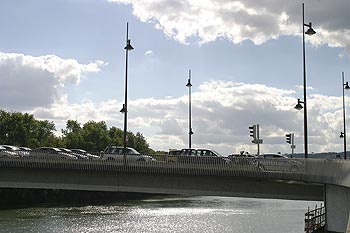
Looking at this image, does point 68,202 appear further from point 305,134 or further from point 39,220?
point 305,134

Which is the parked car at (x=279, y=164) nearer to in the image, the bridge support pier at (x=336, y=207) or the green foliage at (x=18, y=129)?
the bridge support pier at (x=336, y=207)

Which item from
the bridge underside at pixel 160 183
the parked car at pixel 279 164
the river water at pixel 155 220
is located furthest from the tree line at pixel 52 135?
the parked car at pixel 279 164

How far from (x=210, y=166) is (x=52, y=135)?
11772 cm

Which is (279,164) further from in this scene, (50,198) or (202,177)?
(50,198)

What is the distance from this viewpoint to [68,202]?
91188mm

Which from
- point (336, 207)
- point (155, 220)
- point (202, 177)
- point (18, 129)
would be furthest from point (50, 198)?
point (336, 207)

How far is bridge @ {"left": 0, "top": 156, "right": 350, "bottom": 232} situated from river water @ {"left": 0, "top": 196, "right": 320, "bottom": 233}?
534 inches

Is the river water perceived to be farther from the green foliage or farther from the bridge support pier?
the green foliage

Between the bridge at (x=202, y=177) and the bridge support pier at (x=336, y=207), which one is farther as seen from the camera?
the bridge at (x=202, y=177)

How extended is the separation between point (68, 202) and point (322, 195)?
6262 centimetres

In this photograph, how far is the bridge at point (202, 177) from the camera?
33.4 m

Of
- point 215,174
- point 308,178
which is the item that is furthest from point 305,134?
point 215,174

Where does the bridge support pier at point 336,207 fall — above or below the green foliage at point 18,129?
below

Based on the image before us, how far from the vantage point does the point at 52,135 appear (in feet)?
486
